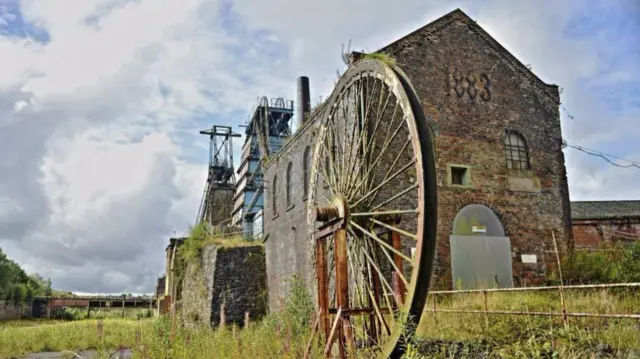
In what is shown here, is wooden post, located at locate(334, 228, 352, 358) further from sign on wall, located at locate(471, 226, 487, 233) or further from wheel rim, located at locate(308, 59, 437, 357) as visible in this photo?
sign on wall, located at locate(471, 226, 487, 233)

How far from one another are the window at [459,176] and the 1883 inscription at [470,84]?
2.11m

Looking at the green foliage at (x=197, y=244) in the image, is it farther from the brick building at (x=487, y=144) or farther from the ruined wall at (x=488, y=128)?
the ruined wall at (x=488, y=128)

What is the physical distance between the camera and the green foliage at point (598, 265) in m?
12.5

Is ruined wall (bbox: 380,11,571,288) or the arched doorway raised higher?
ruined wall (bbox: 380,11,571,288)

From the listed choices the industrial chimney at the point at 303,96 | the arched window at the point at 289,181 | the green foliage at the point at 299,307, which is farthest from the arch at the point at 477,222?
the industrial chimney at the point at 303,96

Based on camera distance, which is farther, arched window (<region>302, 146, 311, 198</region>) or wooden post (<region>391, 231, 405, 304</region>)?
arched window (<region>302, 146, 311, 198</region>)

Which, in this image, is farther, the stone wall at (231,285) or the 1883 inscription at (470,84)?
the stone wall at (231,285)

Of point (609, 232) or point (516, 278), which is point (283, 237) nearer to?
point (516, 278)

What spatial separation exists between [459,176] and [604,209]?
14.5m

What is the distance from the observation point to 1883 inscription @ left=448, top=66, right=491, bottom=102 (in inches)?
584

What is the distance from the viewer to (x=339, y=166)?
1086cm

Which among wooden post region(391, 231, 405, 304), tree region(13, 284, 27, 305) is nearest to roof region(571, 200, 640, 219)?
wooden post region(391, 231, 405, 304)

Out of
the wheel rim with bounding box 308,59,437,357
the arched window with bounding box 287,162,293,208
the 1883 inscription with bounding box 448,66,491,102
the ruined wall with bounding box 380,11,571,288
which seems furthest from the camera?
the arched window with bounding box 287,162,293,208

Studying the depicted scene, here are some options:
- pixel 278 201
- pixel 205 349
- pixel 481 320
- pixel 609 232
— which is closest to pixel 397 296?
pixel 481 320
